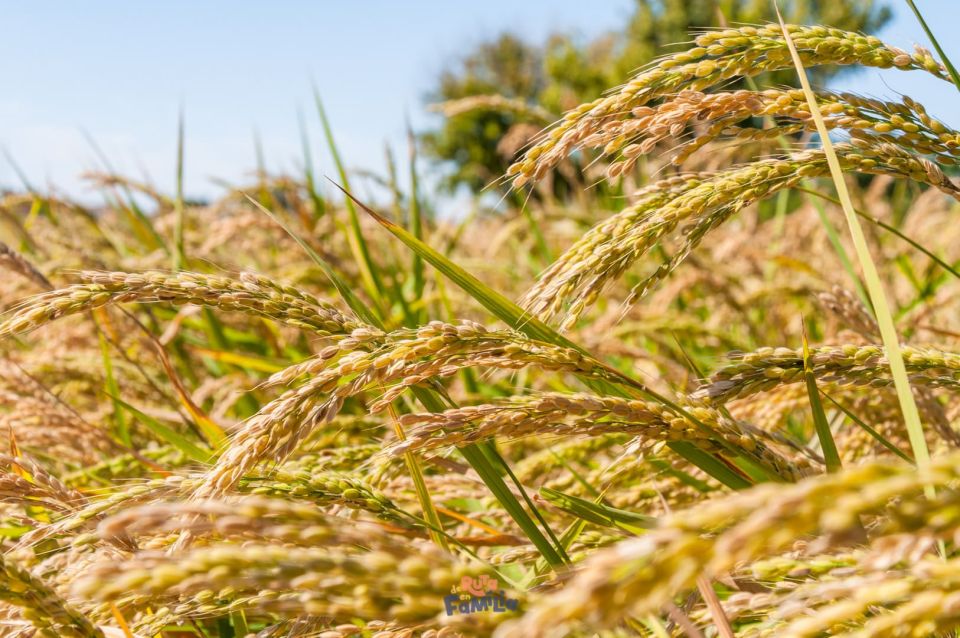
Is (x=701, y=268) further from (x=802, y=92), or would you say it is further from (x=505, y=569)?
(x=802, y=92)

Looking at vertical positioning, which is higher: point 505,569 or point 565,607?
point 565,607

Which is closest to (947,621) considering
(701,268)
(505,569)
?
(505,569)

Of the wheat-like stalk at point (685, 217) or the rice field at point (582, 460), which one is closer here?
the rice field at point (582, 460)

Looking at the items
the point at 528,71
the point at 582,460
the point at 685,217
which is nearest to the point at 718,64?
the point at 685,217

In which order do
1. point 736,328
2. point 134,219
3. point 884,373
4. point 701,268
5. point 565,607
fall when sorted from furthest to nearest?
point 134,219 → point 736,328 → point 701,268 → point 884,373 → point 565,607

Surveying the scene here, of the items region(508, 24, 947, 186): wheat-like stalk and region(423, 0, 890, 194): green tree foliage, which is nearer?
region(508, 24, 947, 186): wheat-like stalk

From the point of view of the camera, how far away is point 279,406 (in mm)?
799

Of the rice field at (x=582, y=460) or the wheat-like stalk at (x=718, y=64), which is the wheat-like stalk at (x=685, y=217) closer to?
the rice field at (x=582, y=460)

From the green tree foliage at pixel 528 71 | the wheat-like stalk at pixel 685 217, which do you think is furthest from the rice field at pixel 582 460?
the green tree foliage at pixel 528 71

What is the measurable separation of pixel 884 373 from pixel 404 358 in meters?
0.62

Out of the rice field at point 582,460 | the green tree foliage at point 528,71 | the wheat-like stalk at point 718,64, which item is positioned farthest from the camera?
the green tree foliage at point 528,71

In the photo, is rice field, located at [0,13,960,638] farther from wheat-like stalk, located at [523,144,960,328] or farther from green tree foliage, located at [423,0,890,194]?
green tree foliage, located at [423,0,890,194]

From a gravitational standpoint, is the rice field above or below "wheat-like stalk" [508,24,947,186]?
below

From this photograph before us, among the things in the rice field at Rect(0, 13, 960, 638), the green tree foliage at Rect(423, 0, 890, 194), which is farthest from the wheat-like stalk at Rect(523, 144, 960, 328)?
the green tree foliage at Rect(423, 0, 890, 194)
